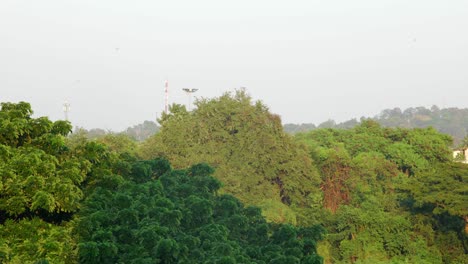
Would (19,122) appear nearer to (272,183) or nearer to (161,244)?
(161,244)

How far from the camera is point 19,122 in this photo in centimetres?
1852

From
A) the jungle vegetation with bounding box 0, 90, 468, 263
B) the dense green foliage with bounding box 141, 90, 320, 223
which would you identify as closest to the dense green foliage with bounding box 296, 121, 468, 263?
the jungle vegetation with bounding box 0, 90, 468, 263

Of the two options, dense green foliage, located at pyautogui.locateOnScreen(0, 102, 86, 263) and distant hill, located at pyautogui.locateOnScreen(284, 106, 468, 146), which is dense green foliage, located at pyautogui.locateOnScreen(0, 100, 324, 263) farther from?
distant hill, located at pyautogui.locateOnScreen(284, 106, 468, 146)

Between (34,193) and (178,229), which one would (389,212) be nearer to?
(178,229)

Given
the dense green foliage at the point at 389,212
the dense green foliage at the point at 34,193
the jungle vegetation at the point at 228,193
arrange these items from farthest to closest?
the dense green foliage at the point at 389,212 → the jungle vegetation at the point at 228,193 → the dense green foliage at the point at 34,193

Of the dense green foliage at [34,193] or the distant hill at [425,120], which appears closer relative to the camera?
the dense green foliage at [34,193]

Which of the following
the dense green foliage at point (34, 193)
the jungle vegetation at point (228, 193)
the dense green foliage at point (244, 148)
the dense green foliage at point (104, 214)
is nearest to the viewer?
the dense green foliage at point (34, 193)

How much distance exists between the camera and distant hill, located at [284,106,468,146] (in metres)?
157

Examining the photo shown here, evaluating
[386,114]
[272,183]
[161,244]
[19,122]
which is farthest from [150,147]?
[386,114]

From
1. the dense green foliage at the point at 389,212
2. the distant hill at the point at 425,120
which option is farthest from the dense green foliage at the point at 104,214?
the distant hill at the point at 425,120

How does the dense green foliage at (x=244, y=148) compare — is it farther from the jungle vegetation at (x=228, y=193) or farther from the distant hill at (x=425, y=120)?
the distant hill at (x=425, y=120)

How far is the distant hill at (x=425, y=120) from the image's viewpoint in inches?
6166

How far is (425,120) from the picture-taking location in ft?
540

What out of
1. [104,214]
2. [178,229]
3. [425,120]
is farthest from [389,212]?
[425,120]
